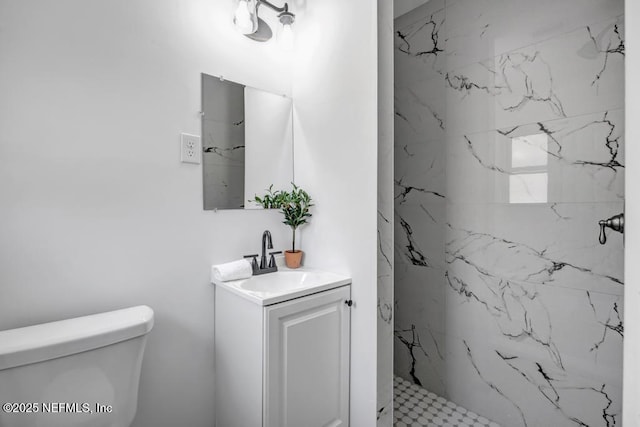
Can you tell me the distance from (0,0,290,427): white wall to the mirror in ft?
0.19

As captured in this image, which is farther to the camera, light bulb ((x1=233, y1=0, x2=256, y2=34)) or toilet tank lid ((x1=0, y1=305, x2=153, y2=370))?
light bulb ((x1=233, y1=0, x2=256, y2=34))

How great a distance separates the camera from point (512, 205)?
158cm

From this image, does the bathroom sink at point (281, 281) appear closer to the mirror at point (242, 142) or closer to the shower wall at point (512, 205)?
the mirror at point (242, 142)

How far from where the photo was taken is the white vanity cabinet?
1210 mm

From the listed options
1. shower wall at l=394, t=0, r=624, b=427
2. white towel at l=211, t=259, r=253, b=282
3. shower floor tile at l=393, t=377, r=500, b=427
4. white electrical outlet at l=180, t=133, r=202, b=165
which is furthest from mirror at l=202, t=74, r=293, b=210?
shower floor tile at l=393, t=377, r=500, b=427

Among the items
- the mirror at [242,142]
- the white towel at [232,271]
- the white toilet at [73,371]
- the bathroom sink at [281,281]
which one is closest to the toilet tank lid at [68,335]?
the white toilet at [73,371]

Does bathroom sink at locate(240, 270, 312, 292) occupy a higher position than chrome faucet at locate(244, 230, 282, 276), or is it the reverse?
chrome faucet at locate(244, 230, 282, 276)

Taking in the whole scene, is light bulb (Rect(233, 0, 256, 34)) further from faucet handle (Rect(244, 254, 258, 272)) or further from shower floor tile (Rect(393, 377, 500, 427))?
shower floor tile (Rect(393, 377, 500, 427))

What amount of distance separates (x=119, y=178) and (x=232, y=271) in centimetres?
59

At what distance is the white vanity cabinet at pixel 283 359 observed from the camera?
121 cm

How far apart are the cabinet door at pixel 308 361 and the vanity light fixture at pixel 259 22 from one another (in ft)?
A: 4.23

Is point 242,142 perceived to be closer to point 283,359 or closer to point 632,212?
point 283,359

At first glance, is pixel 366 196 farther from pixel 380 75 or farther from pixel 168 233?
pixel 168 233

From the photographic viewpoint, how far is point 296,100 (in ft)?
5.86
